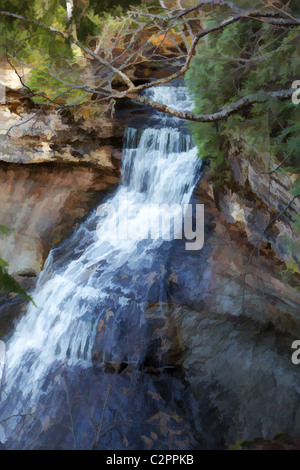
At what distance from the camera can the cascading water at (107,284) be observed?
7523 millimetres

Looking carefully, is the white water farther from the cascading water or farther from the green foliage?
the green foliage

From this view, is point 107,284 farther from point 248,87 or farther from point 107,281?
point 248,87

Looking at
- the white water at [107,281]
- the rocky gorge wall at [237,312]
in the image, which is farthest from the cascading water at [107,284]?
the rocky gorge wall at [237,312]

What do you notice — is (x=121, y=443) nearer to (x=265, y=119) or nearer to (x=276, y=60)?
(x=265, y=119)

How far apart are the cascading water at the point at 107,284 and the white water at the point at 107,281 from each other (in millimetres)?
21

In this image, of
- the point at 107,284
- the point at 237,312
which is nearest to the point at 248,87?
the point at 237,312

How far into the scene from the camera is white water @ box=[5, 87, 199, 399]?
7.68 metres

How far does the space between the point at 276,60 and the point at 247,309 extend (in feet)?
14.6

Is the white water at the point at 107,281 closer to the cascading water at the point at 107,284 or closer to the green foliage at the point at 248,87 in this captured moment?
the cascading water at the point at 107,284

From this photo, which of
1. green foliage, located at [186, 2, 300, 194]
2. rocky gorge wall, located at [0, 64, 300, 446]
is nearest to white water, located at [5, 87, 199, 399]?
rocky gorge wall, located at [0, 64, 300, 446]

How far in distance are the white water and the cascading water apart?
21 mm

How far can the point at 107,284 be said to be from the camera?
27.7 feet

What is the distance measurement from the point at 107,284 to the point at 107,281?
0.34 ft

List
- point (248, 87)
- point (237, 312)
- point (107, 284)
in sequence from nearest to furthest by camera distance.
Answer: point (248, 87)
point (237, 312)
point (107, 284)
